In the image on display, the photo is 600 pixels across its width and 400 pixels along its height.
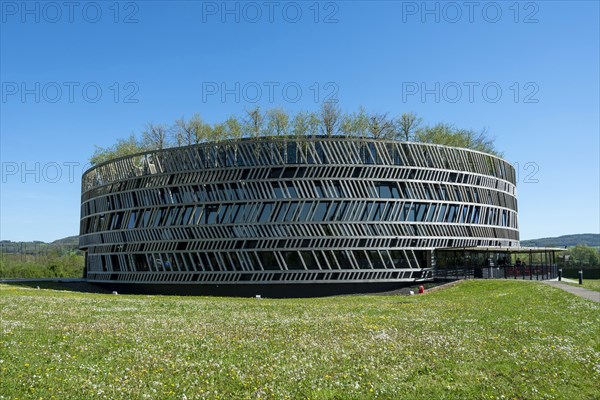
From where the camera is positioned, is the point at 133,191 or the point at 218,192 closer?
the point at 218,192

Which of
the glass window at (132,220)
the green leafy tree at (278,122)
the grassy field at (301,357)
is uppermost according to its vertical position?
the green leafy tree at (278,122)

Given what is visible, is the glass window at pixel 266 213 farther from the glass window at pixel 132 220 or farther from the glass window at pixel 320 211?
the glass window at pixel 132 220

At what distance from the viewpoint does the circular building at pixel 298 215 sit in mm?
53312

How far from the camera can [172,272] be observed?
57.3m

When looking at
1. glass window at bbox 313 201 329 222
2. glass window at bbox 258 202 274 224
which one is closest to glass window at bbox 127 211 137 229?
glass window at bbox 258 202 274 224

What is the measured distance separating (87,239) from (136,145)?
1587 cm

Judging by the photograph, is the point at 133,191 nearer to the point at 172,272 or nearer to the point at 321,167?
the point at 172,272

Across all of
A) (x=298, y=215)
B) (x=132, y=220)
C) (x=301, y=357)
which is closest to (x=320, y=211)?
(x=298, y=215)

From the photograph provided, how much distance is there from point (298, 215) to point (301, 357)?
39.5m

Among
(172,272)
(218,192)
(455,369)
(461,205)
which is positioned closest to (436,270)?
(461,205)

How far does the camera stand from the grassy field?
11.3m

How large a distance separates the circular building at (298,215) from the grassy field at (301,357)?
101 feet

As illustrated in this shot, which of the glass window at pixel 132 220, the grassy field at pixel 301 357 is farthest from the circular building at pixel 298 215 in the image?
the grassy field at pixel 301 357

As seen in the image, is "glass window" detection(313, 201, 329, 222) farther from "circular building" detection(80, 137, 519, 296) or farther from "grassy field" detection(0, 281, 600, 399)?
"grassy field" detection(0, 281, 600, 399)
